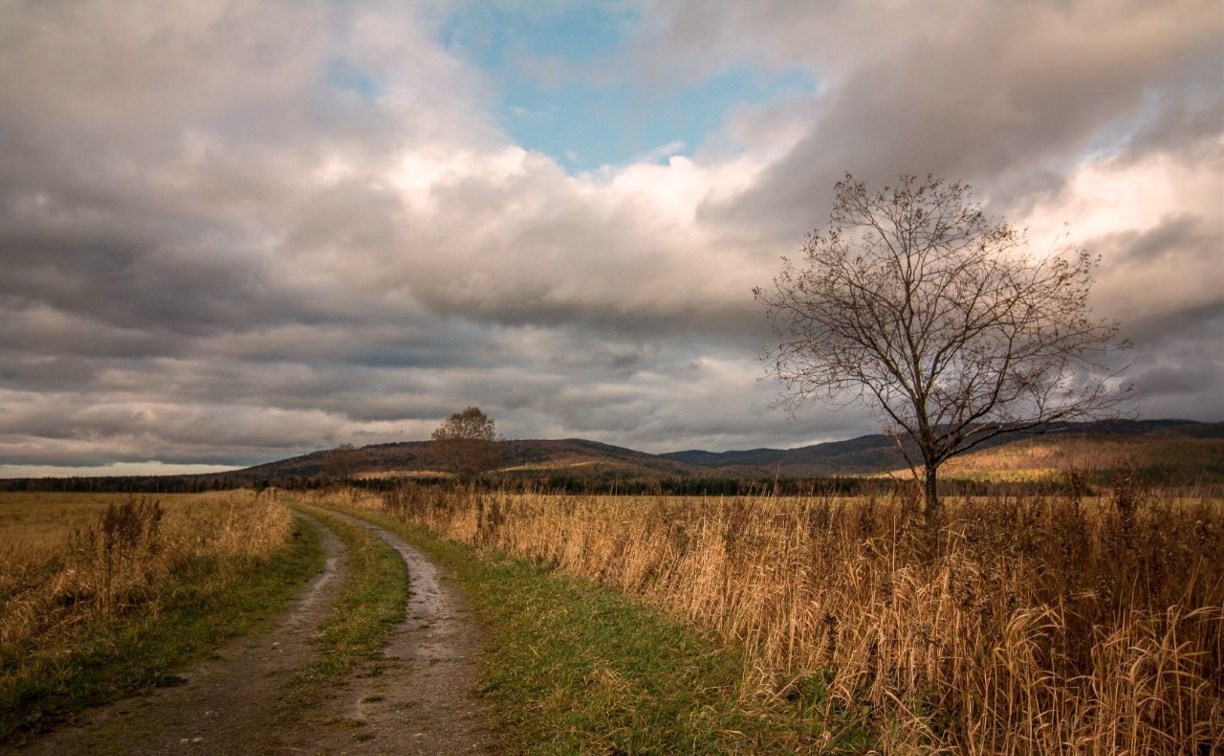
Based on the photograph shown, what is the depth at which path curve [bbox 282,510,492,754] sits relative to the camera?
5.81m

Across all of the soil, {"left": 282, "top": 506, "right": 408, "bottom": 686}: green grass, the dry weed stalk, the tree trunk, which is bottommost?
{"left": 282, "top": 506, "right": 408, "bottom": 686}: green grass

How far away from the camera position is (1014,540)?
622 cm

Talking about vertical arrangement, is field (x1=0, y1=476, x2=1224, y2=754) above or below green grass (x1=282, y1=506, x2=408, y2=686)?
above

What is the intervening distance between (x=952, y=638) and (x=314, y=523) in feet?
127

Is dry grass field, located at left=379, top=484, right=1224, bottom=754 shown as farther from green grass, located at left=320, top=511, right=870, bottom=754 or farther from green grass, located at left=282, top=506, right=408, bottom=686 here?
green grass, located at left=282, top=506, right=408, bottom=686

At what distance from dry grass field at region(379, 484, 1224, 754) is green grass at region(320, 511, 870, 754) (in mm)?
328

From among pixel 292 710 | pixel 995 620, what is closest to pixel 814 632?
pixel 995 620

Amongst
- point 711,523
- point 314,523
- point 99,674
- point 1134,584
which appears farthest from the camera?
point 314,523

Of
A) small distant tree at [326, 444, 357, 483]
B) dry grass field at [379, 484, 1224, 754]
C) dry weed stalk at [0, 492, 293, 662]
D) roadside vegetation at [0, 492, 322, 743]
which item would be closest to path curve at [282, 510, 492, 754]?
roadside vegetation at [0, 492, 322, 743]

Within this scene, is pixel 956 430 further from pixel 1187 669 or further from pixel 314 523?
pixel 314 523

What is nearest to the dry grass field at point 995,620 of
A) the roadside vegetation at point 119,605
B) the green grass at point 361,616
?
the green grass at point 361,616

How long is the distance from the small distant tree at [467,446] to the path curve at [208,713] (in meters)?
73.8

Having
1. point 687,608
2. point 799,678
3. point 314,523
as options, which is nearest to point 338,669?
point 687,608

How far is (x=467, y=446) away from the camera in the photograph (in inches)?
3238
